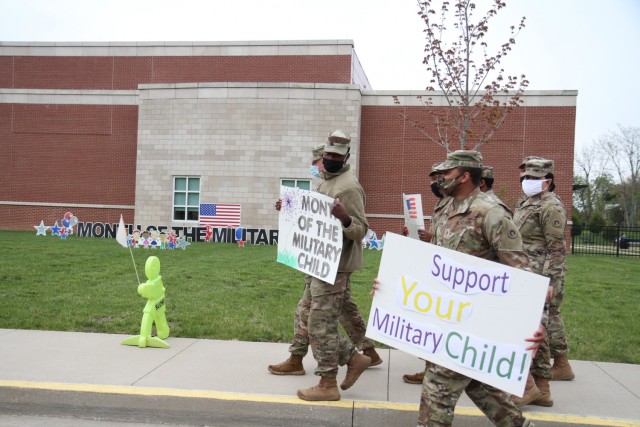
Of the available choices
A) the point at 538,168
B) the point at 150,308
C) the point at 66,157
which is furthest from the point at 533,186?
the point at 66,157

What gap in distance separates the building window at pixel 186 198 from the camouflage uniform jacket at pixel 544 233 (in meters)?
20.1

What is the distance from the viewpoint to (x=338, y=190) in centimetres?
489

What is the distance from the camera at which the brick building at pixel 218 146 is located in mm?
23688

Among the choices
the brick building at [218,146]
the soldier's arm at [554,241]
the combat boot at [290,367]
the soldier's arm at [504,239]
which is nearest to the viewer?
the soldier's arm at [504,239]

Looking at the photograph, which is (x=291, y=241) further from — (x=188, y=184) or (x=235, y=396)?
(x=188, y=184)

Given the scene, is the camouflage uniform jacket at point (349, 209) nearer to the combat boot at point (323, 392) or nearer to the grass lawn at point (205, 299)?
the combat boot at point (323, 392)

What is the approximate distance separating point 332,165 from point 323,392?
193 centimetres

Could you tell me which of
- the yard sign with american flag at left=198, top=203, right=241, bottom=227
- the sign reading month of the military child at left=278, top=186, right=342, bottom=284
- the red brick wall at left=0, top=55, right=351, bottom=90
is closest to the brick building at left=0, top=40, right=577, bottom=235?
the yard sign with american flag at left=198, top=203, right=241, bottom=227

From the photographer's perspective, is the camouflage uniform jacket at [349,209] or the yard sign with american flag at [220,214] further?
the yard sign with american flag at [220,214]

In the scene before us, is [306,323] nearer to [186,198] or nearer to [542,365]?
[542,365]

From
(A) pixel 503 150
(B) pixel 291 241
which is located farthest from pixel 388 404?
(A) pixel 503 150

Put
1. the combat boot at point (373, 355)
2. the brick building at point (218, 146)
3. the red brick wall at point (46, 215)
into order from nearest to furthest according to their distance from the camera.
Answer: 1. the combat boot at point (373, 355)
2. the brick building at point (218, 146)
3. the red brick wall at point (46, 215)

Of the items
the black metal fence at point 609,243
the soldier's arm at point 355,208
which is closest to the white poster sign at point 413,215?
the soldier's arm at point 355,208

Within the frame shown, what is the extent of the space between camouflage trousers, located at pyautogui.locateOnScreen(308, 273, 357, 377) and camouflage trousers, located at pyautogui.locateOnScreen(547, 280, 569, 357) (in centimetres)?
203
